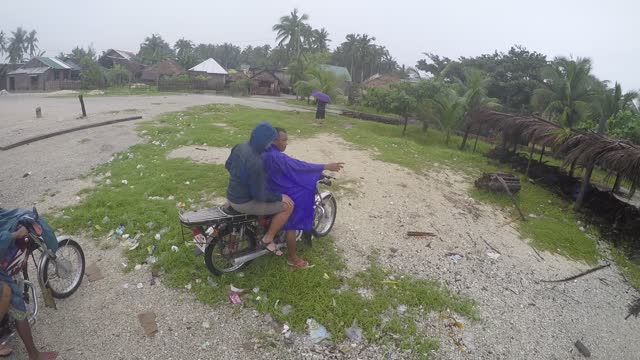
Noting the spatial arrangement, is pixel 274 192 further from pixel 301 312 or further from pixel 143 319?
pixel 143 319

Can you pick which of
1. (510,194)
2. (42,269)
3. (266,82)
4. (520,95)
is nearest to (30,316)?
(42,269)

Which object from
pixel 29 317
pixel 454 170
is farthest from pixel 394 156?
pixel 29 317

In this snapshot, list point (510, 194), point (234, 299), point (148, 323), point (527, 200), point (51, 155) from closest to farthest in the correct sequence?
point (148, 323)
point (234, 299)
point (510, 194)
point (527, 200)
point (51, 155)

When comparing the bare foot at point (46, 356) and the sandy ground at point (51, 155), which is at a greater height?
the sandy ground at point (51, 155)

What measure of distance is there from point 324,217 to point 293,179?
4.67 ft

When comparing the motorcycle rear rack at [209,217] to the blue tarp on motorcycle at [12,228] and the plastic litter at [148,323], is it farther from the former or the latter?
the blue tarp on motorcycle at [12,228]

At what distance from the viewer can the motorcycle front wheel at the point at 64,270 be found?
361cm

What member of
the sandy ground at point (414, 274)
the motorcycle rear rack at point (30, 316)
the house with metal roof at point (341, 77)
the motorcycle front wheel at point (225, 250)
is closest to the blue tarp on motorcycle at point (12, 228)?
the motorcycle rear rack at point (30, 316)

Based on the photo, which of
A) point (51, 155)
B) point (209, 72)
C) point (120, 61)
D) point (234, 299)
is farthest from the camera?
point (120, 61)

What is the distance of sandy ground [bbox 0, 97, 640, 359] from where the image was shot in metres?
3.46

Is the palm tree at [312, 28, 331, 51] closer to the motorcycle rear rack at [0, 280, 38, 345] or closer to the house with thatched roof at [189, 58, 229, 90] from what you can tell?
the house with thatched roof at [189, 58, 229, 90]

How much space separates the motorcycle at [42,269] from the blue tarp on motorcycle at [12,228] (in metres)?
0.03

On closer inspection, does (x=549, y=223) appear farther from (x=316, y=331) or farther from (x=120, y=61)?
(x=120, y=61)

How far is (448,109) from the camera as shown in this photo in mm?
15836
